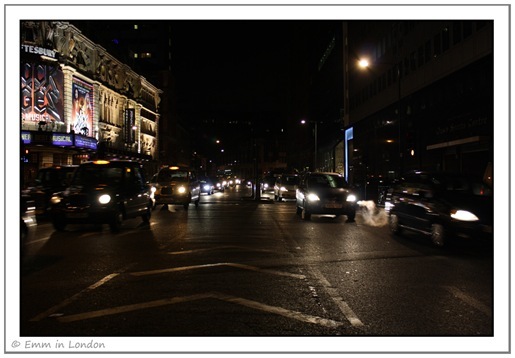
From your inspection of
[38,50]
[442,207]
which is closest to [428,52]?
[442,207]

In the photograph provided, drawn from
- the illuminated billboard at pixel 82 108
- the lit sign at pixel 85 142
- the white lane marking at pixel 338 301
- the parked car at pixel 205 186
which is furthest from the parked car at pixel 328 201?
the illuminated billboard at pixel 82 108

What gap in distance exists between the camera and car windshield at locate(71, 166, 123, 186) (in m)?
16.2

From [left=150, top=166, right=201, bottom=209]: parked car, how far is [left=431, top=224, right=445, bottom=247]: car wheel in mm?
15647

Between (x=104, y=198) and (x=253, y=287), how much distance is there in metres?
8.77

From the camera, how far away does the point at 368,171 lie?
53688mm

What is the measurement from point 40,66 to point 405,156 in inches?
1188

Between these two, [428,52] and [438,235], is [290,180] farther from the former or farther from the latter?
[438,235]

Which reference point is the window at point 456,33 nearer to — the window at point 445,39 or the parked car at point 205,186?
the window at point 445,39

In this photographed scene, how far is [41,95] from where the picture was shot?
145 ft

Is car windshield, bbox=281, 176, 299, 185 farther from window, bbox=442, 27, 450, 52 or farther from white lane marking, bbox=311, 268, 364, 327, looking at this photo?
white lane marking, bbox=311, 268, 364, 327

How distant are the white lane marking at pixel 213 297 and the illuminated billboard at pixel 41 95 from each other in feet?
132

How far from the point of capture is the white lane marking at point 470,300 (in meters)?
6.15
